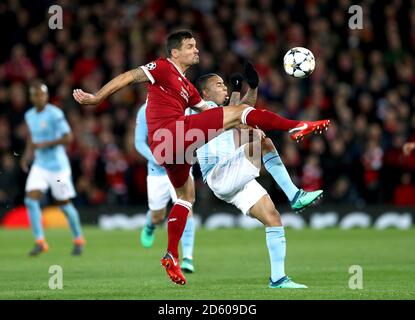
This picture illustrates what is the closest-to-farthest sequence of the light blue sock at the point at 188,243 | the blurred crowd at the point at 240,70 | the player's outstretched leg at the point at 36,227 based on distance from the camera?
1. the light blue sock at the point at 188,243
2. the player's outstretched leg at the point at 36,227
3. the blurred crowd at the point at 240,70

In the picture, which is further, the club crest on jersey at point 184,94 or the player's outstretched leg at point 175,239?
the club crest on jersey at point 184,94

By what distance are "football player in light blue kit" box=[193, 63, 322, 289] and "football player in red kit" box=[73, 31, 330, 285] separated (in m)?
0.35

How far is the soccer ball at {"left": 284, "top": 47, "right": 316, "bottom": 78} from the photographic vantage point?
32.5ft

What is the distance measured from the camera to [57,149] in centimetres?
1489

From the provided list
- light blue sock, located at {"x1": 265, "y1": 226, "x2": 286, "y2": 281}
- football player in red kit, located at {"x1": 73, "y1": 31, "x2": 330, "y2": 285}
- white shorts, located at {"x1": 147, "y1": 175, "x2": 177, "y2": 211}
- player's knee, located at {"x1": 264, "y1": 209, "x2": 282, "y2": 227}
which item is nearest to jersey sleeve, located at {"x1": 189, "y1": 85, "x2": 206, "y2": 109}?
football player in red kit, located at {"x1": 73, "y1": 31, "x2": 330, "y2": 285}

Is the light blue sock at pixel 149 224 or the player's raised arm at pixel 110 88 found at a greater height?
the player's raised arm at pixel 110 88

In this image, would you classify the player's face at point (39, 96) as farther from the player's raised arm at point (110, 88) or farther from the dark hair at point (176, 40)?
the player's raised arm at point (110, 88)

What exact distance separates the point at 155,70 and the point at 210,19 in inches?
540

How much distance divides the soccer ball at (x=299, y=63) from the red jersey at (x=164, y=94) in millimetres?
1154

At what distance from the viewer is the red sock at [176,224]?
9.41 m

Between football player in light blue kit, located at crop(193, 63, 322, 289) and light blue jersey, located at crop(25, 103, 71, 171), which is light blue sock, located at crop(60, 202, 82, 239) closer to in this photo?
light blue jersey, located at crop(25, 103, 71, 171)

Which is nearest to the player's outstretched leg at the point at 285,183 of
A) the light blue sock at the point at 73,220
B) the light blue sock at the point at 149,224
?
the light blue sock at the point at 149,224
